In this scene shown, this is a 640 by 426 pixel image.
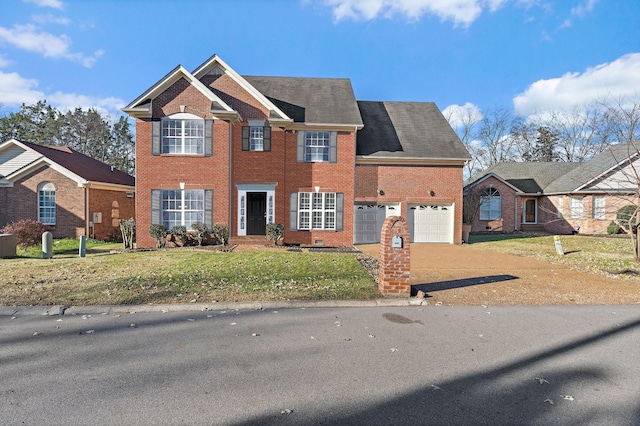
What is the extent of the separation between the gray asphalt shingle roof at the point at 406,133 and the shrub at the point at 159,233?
32.9 feet

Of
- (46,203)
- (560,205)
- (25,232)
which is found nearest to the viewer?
(25,232)

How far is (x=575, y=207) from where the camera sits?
2500 cm

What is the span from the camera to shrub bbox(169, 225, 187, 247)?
15.8m

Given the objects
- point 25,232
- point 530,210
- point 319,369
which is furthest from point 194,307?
point 530,210

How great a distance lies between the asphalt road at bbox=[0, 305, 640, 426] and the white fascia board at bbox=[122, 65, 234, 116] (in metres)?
11.7

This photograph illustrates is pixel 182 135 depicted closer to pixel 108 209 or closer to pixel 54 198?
pixel 108 209

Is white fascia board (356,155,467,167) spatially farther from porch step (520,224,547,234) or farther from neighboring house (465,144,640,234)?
porch step (520,224,547,234)

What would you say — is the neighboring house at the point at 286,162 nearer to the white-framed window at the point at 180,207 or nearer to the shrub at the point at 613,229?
the white-framed window at the point at 180,207

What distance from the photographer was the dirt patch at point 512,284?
25.0 ft

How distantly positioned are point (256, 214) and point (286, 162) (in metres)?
3.13

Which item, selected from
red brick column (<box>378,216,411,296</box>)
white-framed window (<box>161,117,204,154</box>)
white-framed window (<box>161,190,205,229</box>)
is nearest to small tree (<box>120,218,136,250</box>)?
white-framed window (<box>161,190,205,229</box>)

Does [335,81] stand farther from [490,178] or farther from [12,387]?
[12,387]

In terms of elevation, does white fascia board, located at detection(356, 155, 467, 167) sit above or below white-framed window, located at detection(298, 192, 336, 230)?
above

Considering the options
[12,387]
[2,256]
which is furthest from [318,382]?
[2,256]
